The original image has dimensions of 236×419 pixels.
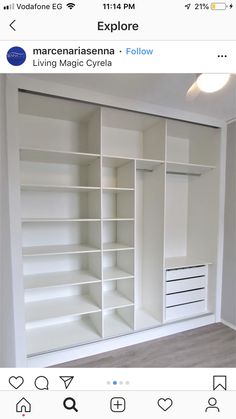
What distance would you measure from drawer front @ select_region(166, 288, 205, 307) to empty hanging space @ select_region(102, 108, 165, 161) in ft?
4.26

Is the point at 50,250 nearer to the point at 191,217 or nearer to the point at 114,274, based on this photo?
the point at 114,274

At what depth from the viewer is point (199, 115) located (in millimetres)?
1803

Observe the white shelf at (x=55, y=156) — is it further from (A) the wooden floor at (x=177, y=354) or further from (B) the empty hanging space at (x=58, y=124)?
(A) the wooden floor at (x=177, y=354)

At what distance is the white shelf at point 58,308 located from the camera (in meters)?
1.51

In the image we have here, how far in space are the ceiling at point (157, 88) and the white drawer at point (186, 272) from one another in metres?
1.48

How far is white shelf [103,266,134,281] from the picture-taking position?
5.39 ft

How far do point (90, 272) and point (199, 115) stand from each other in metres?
1.76

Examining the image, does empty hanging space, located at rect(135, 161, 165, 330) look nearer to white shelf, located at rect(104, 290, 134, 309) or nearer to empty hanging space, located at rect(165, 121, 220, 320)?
empty hanging space, located at rect(165, 121, 220, 320)

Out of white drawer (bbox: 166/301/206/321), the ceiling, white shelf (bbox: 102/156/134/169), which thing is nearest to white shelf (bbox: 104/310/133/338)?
white drawer (bbox: 166/301/206/321)
